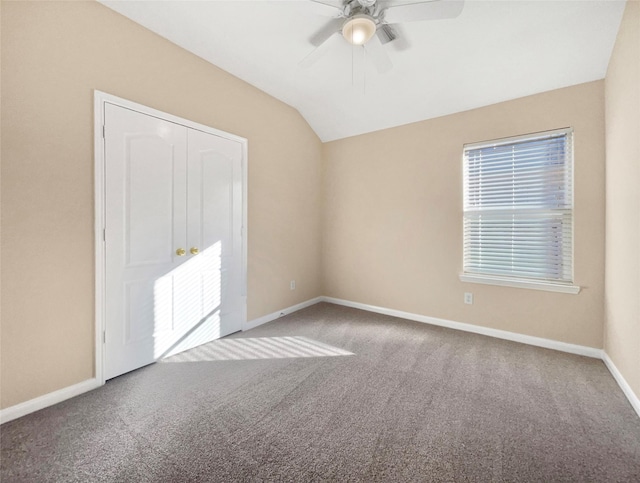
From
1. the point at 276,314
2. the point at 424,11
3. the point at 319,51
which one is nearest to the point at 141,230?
the point at 276,314

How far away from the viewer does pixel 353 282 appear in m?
4.06

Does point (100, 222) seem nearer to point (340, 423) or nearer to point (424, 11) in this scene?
A: point (340, 423)

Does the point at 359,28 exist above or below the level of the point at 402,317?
above

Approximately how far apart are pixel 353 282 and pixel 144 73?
3.38m

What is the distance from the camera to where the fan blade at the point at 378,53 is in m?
2.10

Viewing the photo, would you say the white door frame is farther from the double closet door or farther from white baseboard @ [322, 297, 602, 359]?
white baseboard @ [322, 297, 602, 359]

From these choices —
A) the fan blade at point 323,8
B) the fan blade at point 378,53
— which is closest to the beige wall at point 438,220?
the fan blade at point 378,53

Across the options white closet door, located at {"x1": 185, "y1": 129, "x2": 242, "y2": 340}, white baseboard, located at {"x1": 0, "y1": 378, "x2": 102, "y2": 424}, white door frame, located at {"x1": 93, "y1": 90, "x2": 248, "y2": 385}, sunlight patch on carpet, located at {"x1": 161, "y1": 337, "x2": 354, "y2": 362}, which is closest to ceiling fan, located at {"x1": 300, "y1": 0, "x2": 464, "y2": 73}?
white closet door, located at {"x1": 185, "y1": 129, "x2": 242, "y2": 340}

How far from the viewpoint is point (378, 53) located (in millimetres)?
2182

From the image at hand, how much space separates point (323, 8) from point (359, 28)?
0.91ft

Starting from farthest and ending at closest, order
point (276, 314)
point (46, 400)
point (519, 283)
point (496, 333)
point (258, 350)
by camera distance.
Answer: point (276, 314)
point (496, 333)
point (519, 283)
point (258, 350)
point (46, 400)

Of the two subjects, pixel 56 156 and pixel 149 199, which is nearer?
pixel 56 156

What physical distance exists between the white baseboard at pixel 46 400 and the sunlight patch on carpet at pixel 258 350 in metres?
0.55

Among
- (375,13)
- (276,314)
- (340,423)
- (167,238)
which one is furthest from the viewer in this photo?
(276,314)
